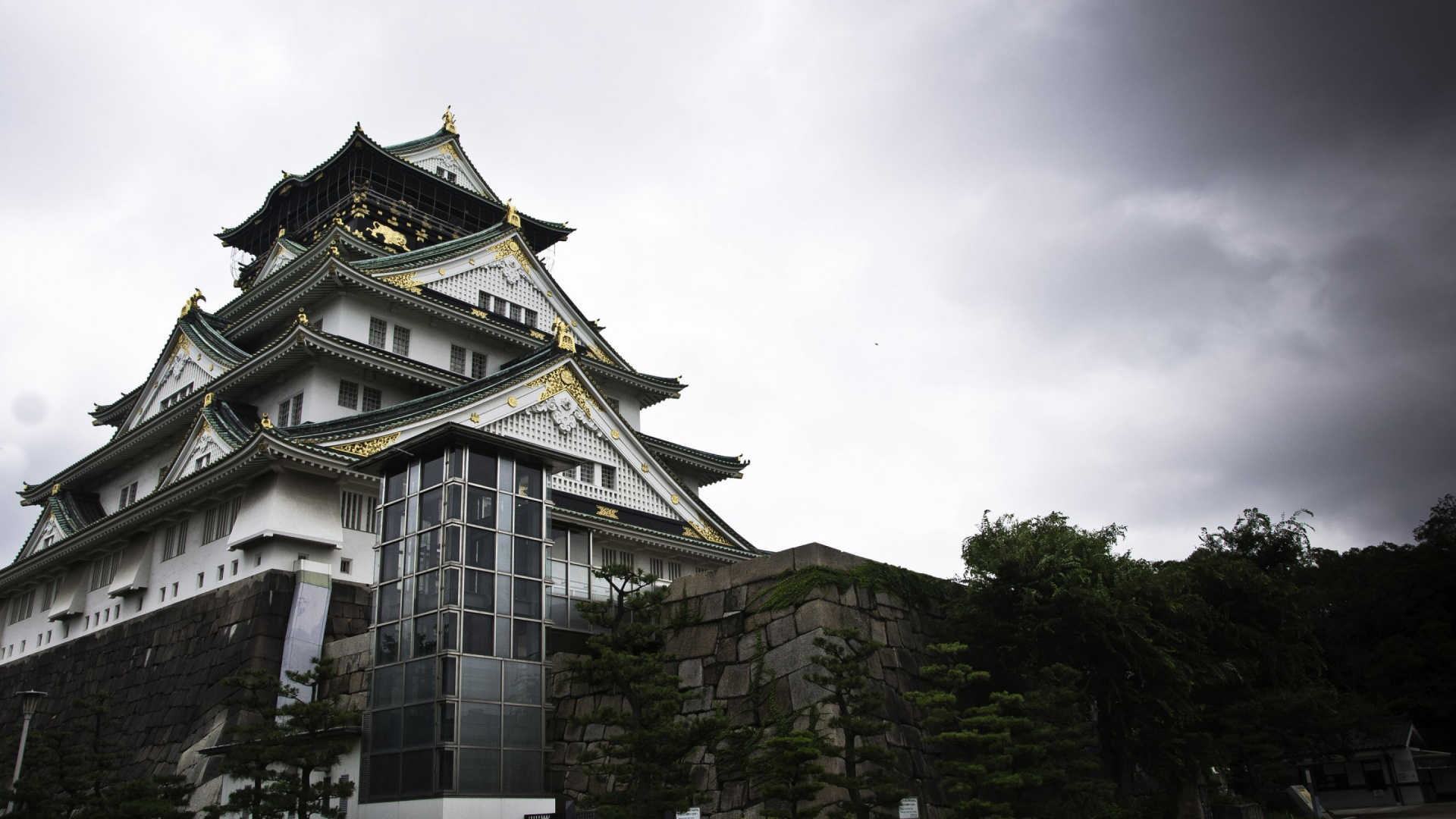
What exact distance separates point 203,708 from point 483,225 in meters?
22.8

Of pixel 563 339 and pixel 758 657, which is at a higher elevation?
pixel 563 339

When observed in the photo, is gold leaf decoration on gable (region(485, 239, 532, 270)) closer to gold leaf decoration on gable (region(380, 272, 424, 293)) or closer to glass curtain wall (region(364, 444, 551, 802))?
gold leaf decoration on gable (region(380, 272, 424, 293))

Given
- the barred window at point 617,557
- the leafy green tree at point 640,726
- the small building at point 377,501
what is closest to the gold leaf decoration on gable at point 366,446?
the small building at point 377,501

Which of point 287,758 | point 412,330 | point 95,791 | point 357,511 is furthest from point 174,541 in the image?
point 287,758

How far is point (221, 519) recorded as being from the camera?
75.5ft

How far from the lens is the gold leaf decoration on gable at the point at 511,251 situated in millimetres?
32844

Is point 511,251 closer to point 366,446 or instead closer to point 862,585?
point 366,446

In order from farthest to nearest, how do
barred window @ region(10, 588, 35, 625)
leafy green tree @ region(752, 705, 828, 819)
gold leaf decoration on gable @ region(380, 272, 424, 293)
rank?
barred window @ region(10, 588, 35, 625) → gold leaf decoration on gable @ region(380, 272, 424, 293) → leafy green tree @ region(752, 705, 828, 819)

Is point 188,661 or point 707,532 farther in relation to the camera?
point 707,532

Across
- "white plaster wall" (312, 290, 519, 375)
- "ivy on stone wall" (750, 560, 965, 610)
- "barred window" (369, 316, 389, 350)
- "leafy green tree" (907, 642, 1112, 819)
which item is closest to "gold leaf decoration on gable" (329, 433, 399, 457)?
"white plaster wall" (312, 290, 519, 375)

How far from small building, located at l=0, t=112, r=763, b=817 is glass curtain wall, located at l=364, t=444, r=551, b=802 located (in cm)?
4

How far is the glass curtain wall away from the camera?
1468 centimetres

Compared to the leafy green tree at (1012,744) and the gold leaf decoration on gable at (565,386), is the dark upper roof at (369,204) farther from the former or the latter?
the leafy green tree at (1012,744)

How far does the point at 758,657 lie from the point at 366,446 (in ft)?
38.4
